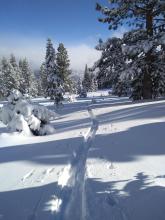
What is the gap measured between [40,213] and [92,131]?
280 inches

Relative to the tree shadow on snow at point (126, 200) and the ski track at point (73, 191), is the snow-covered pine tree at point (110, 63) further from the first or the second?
the tree shadow on snow at point (126, 200)

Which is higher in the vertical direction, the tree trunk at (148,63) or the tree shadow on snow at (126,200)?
the tree trunk at (148,63)

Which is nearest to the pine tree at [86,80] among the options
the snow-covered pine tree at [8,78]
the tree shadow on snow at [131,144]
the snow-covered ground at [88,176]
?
the snow-covered pine tree at [8,78]

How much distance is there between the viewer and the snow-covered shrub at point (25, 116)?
1259cm

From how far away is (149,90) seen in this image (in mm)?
20547

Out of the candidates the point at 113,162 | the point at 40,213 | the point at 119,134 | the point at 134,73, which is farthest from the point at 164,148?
the point at 134,73

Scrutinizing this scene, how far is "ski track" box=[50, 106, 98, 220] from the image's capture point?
182 inches

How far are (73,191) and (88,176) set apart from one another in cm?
77

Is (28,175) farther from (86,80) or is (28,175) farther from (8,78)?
(86,80)

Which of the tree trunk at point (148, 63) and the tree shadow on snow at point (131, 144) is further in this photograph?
the tree trunk at point (148, 63)

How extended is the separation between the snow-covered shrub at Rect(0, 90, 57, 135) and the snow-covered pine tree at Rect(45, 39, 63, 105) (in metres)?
26.8

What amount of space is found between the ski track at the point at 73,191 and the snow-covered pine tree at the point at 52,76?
32.6 m

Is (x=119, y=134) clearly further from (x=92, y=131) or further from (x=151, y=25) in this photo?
(x=151, y=25)

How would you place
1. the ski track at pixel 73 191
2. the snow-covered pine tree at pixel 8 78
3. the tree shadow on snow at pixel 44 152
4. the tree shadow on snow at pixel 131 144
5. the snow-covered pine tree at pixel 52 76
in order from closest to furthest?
the ski track at pixel 73 191 < the tree shadow on snow at pixel 131 144 < the tree shadow on snow at pixel 44 152 < the snow-covered pine tree at pixel 52 76 < the snow-covered pine tree at pixel 8 78
